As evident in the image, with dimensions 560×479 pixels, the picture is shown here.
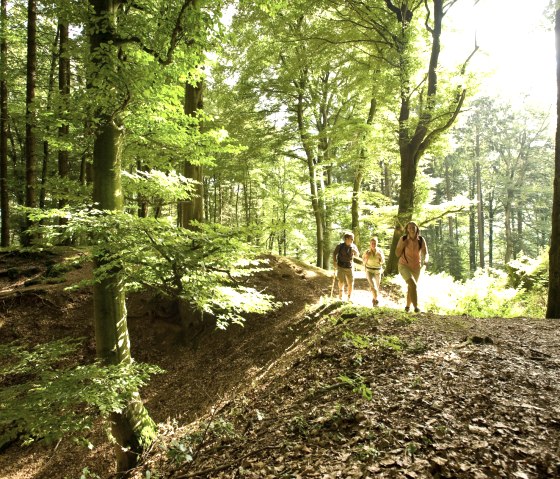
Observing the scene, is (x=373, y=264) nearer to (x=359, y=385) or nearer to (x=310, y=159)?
(x=359, y=385)

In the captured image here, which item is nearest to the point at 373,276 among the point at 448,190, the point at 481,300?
the point at 481,300

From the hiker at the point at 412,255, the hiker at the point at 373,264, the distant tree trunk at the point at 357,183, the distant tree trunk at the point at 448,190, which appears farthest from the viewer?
the distant tree trunk at the point at 448,190

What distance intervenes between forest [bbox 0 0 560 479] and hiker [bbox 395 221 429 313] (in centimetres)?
79

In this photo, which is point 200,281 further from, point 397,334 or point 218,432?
point 397,334

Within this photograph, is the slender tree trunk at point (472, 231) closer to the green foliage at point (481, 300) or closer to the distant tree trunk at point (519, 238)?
the distant tree trunk at point (519, 238)

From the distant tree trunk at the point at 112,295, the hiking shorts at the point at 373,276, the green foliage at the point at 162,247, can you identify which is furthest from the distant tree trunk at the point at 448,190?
the distant tree trunk at the point at 112,295

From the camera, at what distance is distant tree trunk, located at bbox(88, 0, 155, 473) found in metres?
4.25

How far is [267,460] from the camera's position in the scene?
2.87 metres

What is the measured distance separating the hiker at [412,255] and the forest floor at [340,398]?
106 centimetres

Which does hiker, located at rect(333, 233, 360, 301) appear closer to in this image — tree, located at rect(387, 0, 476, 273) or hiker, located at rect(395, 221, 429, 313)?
hiker, located at rect(395, 221, 429, 313)

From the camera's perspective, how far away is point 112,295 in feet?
15.0

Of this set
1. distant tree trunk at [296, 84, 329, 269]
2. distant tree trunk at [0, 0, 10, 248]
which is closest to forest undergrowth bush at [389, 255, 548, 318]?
distant tree trunk at [296, 84, 329, 269]

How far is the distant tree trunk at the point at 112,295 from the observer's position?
4.25m

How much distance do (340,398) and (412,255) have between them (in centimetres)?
439
